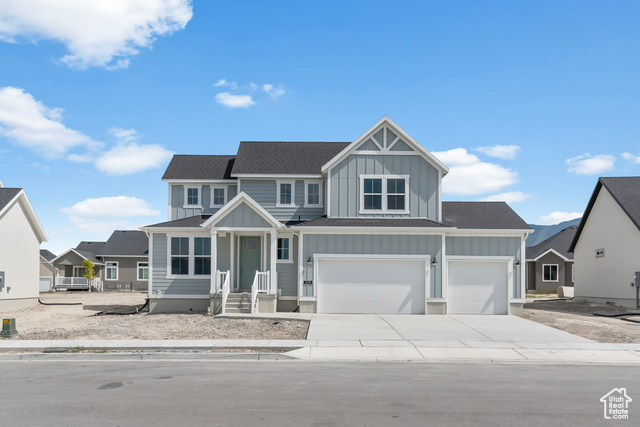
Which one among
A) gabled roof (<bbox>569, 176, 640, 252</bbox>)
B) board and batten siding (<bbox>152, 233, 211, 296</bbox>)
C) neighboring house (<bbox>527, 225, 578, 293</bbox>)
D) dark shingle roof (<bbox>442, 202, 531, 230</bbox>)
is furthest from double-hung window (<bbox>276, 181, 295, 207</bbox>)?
neighboring house (<bbox>527, 225, 578, 293</bbox>)

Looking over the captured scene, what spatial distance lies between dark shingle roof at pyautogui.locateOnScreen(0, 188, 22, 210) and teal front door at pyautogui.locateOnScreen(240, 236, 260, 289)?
11392mm

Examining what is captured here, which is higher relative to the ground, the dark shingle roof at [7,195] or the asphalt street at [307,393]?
the dark shingle roof at [7,195]

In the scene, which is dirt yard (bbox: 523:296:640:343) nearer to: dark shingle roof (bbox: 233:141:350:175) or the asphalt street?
the asphalt street

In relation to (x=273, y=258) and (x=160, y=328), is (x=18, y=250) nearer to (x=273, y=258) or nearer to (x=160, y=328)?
(x=160, y=328)

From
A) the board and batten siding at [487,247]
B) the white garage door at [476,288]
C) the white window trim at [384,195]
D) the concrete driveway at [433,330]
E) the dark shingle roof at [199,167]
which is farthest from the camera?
the dark shingle roof at [199,167]

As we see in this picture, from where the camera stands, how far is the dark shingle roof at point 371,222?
75.2 ft

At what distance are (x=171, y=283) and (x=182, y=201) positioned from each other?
5.08 meters

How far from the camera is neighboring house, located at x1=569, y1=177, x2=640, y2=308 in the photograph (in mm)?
27656

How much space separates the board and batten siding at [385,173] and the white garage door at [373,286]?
2253 millimetres

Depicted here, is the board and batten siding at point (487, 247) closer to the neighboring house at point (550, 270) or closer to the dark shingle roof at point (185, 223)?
the dark shingle roof at point (185, 223)

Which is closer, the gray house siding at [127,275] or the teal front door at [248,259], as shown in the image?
the teal front door at [248,259]

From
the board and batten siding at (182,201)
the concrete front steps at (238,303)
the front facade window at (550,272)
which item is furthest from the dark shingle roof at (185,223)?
the front facade window at (550,272)

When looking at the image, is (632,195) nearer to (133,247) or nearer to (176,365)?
(176,365)

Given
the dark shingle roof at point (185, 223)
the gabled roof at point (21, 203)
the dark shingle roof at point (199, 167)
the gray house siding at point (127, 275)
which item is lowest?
the gray house siding at point (127, 275)
